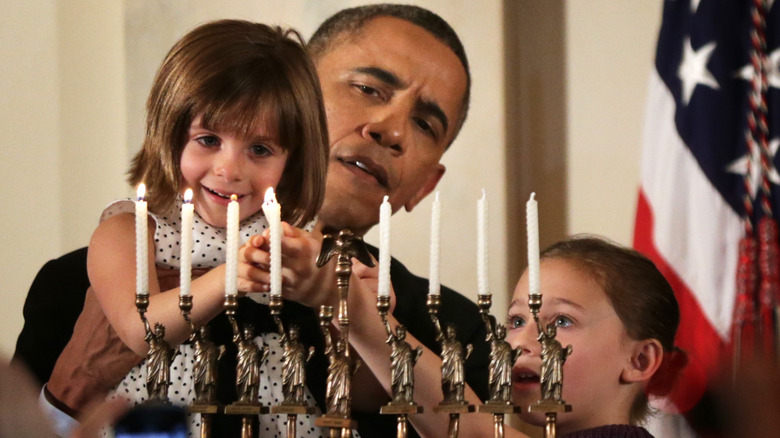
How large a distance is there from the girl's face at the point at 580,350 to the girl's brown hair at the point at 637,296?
2 centimetres

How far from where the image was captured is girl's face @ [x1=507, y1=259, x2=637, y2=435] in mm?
1862

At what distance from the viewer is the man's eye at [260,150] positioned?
6.47 ft

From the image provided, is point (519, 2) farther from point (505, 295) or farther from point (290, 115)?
point (290, 115)

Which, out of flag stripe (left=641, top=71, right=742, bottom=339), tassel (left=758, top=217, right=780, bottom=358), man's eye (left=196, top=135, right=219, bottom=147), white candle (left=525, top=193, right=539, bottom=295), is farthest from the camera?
flag stripe (left=641, top=71, right=742, bottom=339)

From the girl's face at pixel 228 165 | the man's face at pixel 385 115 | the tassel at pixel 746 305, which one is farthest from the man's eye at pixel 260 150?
the tassel at pixel 746 305

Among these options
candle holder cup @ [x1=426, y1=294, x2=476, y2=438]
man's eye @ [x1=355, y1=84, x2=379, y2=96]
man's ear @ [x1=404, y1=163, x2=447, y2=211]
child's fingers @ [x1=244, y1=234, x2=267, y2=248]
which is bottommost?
candle holder cup @ [x1=426, y1=294, x2=476, y2=438]

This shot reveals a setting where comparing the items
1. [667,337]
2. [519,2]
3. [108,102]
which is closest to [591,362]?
[667,337]

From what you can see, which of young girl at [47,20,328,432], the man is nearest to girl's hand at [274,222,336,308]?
young girl at [47,20,328,432]

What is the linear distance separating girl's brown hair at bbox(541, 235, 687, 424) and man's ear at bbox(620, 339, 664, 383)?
16mm

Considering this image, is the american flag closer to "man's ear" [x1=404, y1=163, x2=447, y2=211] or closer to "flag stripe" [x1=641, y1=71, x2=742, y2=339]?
"flag stripe" [x1=641, y1=71, x2=742, y2=339]

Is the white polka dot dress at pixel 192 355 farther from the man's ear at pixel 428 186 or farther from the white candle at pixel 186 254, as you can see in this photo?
the man's ear at pixel 428 186

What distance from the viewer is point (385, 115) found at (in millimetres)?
2668

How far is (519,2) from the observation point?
292cm

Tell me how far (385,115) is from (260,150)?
0.74 meters
